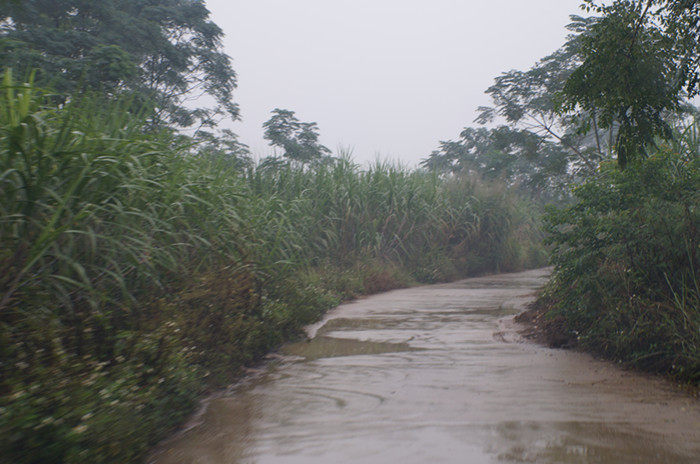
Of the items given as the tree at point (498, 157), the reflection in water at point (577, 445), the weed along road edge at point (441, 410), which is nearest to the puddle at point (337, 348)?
the weed along road edge at point (441, 410)

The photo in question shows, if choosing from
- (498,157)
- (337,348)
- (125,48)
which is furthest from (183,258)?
(498,157)

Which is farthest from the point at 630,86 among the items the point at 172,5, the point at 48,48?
the point at 172,5

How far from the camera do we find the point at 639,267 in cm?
475

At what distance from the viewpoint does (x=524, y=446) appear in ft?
9.95

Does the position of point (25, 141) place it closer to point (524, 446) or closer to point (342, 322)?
point (524, 446)

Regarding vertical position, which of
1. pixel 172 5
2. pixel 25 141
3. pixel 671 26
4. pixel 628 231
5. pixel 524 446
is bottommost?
pixel 524 446

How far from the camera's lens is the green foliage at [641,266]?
4266mm

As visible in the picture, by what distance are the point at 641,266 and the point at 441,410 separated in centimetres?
230

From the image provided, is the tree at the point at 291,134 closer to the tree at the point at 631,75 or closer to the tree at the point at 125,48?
the tree at the point at 125,48

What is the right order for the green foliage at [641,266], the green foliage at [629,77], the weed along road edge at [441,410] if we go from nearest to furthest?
the weed along road edge at [441,410] → the green foliage at [641,266] → the green foliage at [629,77]

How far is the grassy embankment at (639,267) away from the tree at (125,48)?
24.2 ft

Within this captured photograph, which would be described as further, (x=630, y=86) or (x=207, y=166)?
(x=207, y=166)

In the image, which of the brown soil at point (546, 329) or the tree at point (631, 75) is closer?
the tree at point (631, 75)

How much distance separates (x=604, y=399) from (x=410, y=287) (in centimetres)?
888
